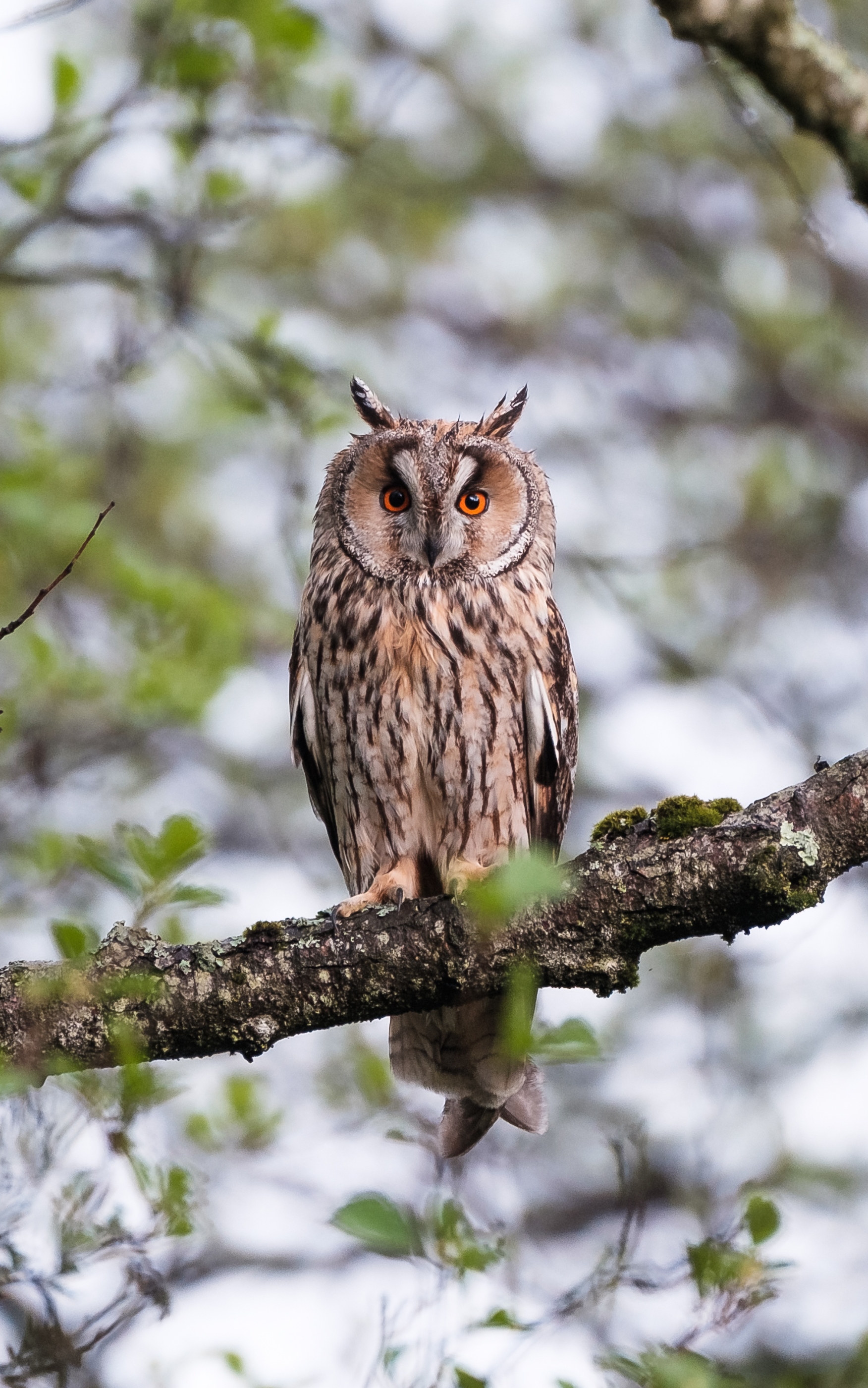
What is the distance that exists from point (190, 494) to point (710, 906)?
21.3ft

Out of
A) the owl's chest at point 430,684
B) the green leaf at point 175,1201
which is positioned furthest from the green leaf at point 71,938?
the owl's chest at point 430,684

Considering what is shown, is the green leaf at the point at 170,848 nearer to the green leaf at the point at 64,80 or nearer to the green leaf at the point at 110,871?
the green leaf at the point at 110,871

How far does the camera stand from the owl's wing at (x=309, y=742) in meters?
4.35

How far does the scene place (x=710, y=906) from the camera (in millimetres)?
2807

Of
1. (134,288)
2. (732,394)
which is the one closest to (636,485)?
(732,394)

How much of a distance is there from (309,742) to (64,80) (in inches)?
85.5

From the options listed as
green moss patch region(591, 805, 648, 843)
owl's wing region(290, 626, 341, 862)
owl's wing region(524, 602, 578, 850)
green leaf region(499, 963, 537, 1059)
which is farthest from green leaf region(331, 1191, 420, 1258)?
owl's wing region(290, 626, 341, 862)

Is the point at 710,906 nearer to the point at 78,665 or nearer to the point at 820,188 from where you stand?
the point at 78,665

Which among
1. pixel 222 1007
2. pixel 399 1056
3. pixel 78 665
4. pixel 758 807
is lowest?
pixel 222 1007

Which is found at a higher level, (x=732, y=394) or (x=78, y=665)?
(x=732, y=394)

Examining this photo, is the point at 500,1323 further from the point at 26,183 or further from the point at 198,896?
the point at 26,183

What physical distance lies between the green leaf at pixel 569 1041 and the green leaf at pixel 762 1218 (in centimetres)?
77

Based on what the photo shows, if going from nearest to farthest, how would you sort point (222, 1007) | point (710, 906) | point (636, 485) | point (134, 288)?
1. point (710, 906)
2. point (222, 1007)
3. point (134, 288)
4. point (636, 485)

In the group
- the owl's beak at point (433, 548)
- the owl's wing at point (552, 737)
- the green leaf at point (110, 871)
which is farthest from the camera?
the owl's beak at point (433, 548)
